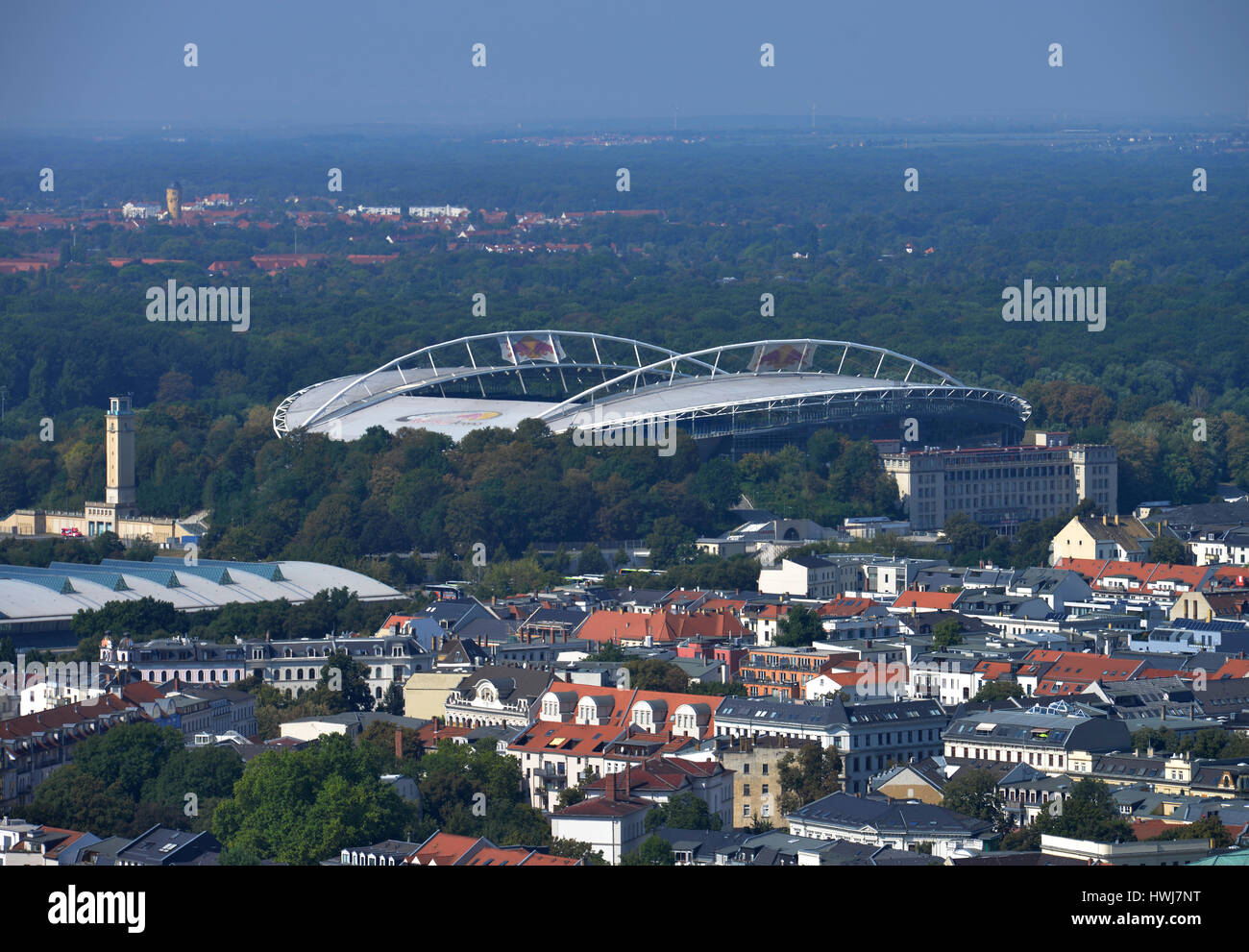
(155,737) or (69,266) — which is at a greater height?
(69,266)

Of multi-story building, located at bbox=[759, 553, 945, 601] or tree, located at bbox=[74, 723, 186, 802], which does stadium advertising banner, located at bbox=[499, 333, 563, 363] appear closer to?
multi-story building, located at bbox=[759, 553, 945, 601]

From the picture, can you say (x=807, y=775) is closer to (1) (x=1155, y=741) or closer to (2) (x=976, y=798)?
(2) (x=976, y=798)

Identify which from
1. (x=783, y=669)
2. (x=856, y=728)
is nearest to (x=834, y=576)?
(x=783, y=669)

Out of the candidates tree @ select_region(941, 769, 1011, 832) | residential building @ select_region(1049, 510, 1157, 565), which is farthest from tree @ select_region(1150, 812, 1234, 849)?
residential building @ select_region(1049, 510, 1157, 565)

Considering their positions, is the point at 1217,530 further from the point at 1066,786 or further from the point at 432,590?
the point at 1066,786
